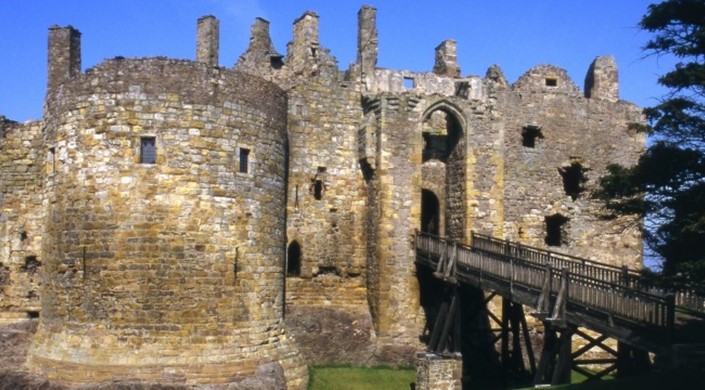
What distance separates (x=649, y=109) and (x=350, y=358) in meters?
10.5

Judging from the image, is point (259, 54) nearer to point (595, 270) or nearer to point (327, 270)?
point (327, 270)

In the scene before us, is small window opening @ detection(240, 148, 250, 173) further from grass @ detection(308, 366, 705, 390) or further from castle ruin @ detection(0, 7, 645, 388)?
grass @ detection(308, 366, 705, 390)

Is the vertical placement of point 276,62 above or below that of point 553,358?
above

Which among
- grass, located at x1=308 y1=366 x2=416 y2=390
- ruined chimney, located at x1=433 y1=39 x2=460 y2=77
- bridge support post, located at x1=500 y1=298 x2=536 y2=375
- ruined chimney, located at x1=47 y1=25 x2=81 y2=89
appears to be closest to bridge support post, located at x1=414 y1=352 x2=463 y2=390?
grass, located at x1=308 y1=366 x2=416 y2=390

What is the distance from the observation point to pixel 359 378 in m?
20.4

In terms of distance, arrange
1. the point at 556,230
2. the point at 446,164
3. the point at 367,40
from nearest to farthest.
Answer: the point at 367,40
the point at 446,164
the point at 556,230

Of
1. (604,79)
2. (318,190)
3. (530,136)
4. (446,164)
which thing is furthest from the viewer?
(604,79)

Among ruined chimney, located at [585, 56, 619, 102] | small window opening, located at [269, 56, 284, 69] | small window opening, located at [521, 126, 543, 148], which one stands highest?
small window opening, located at [269, 56, 284, 69]

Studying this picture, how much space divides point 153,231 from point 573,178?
1542 cm

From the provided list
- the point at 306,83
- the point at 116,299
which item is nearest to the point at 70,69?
the point at 306,83

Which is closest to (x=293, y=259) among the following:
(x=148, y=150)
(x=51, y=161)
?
(x=148, y=150)

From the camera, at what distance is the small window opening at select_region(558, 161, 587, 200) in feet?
85.8

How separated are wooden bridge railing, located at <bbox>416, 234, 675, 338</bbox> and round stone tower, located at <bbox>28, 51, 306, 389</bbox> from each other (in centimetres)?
532

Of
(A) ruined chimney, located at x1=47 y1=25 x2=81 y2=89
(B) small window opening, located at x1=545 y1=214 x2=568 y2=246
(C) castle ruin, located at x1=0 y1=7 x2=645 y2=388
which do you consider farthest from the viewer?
(B) small window opening, located at x1=545 y1=214 x2=568 y2=246
